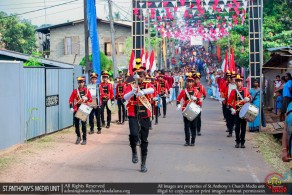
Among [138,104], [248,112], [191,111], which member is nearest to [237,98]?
[248,112]

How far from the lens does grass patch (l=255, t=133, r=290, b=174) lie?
11188mm

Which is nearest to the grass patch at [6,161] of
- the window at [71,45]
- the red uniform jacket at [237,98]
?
the red uniform jacket at [237,98]

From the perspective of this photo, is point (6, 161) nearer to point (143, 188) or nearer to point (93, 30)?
point (143, 188)

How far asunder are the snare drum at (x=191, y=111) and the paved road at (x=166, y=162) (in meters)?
0.83

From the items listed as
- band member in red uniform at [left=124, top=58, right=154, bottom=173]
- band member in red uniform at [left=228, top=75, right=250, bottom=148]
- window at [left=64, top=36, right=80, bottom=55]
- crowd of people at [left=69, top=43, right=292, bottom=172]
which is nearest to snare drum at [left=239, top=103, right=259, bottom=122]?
crowd of people at [left=69, top=43, right=292, bottom=172]

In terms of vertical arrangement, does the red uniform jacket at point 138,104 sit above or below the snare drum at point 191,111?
above

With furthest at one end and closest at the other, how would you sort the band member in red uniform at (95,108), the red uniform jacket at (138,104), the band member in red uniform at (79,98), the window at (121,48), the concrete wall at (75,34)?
the window at (121,48)
the concrete wall at (75,34)
the band member in red uniform at (95,108)
the band member in red uniform at (79,98)
the red uniform jacket at (138,104)

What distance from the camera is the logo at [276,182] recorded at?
8.82 meters

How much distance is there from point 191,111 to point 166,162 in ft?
9.31

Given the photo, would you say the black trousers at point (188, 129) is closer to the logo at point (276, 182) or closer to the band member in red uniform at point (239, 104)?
the band member in red uniform at point (239, 104)

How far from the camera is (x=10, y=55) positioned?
22.0 meters

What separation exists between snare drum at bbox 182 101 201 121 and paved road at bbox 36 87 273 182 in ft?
2.71

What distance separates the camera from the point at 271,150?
44.9ft

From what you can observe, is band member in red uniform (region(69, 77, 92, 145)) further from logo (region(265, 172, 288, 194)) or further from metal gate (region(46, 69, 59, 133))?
logo (region(265, 172, 288, 194))
